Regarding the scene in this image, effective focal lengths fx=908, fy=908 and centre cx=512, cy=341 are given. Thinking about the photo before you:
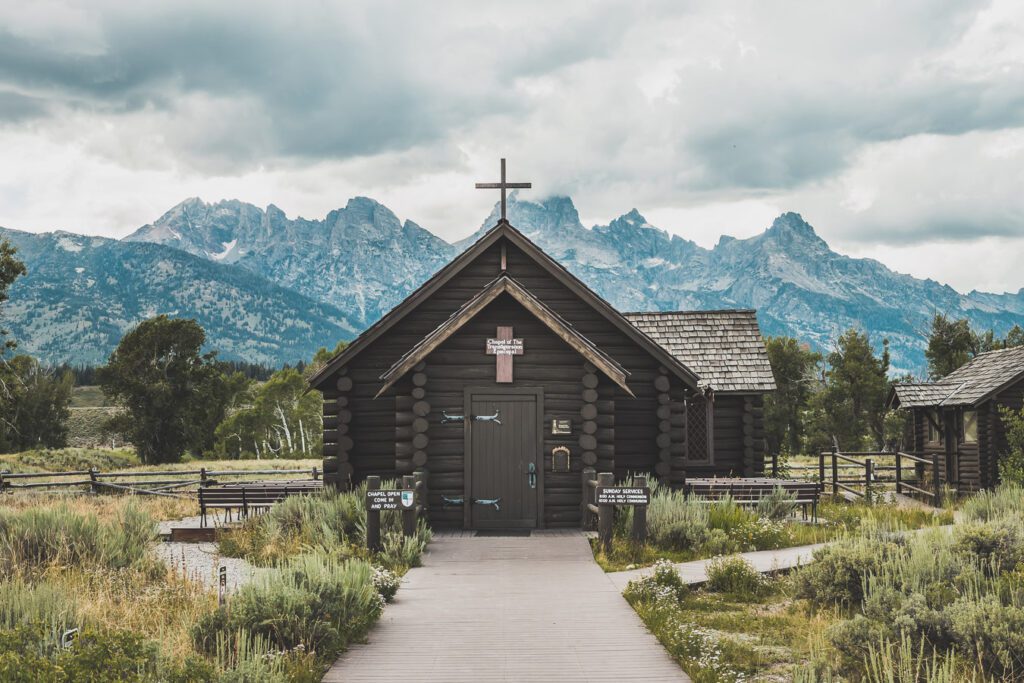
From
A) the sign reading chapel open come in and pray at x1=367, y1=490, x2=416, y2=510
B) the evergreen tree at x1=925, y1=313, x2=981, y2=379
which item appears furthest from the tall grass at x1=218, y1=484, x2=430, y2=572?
the evergreen tree at x1=925, y1=313, x2=981, y2=379

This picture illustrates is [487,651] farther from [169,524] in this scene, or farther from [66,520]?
[169,524]

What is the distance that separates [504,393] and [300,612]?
8.70 m

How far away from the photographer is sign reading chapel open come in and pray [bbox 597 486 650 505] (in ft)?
44.5

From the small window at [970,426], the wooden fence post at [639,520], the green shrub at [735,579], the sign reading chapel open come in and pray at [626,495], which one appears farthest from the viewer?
the small window at [970,426]

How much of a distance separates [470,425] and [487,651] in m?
8.42

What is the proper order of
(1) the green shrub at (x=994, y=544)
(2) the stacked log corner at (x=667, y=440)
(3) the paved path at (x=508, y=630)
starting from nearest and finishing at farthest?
(3) the paved path at (x=508, y=630), (1) the green shrub at (x=994, y=544), (2) the stacked log corner at (x=667, y=440)

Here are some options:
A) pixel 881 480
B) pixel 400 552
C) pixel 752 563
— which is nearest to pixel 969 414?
pixel 881 480

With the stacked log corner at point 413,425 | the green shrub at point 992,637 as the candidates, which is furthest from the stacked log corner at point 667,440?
the green shrub at point 992,637

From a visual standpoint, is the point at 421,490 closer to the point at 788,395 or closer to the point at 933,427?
the point at 933,427

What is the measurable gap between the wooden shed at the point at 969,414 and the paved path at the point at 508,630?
17468 mm

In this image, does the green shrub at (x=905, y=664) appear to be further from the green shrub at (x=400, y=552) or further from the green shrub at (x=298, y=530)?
the green shrub at (x=298, y=530)

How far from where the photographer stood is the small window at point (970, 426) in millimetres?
27141

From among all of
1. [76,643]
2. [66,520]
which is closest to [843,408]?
[66,520]

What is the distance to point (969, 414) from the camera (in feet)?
90.3
